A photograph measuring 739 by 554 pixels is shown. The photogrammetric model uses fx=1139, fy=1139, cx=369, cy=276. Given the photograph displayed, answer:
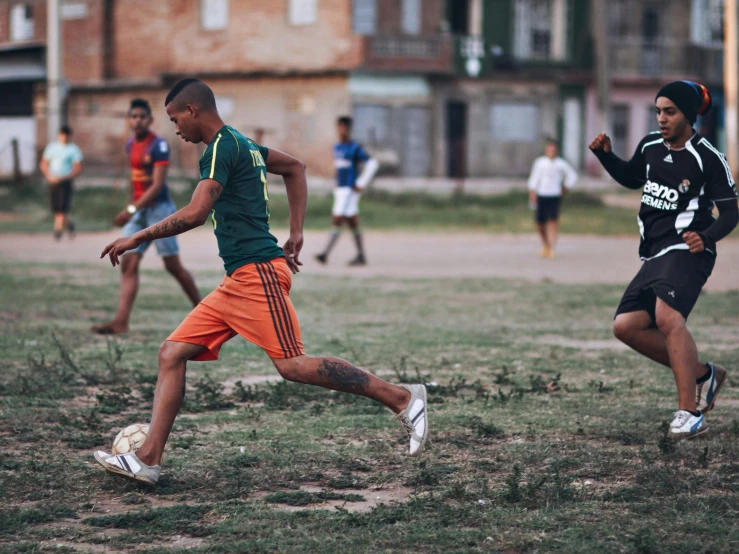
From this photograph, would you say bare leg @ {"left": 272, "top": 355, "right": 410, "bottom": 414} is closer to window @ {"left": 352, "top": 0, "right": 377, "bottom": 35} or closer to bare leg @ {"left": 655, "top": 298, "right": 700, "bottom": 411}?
bare leg @ {"left": 655, "top": 298, "right": 700, "bottom": 411}

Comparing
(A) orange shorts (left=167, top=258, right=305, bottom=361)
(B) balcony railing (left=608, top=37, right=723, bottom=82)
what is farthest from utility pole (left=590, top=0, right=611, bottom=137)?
(A) orange shorts (left=167, top=258, right=305, bottom=361)

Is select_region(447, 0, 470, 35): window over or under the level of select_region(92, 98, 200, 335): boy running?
over

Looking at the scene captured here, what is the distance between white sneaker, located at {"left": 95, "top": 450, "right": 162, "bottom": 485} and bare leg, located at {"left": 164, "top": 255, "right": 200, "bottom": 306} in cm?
501

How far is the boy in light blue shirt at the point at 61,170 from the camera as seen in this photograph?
65.7ft

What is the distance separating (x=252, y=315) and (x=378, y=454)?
1112 millimetres

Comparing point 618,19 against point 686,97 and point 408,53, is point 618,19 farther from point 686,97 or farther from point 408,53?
point 686,97

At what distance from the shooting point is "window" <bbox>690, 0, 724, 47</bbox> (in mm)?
46531

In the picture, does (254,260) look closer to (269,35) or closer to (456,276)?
(456,276)

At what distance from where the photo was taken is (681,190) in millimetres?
6098

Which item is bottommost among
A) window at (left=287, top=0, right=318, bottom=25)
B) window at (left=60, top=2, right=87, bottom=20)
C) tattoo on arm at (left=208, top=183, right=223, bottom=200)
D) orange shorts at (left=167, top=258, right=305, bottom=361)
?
orange shorts at (left=167, top=258, right=305, bottom=361)

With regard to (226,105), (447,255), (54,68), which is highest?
(54,68)

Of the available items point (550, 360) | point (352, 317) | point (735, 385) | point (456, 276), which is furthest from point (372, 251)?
point (735, 385)

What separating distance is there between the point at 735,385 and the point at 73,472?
4.57 metres

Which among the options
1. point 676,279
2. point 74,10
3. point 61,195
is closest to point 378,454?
point 676,279
